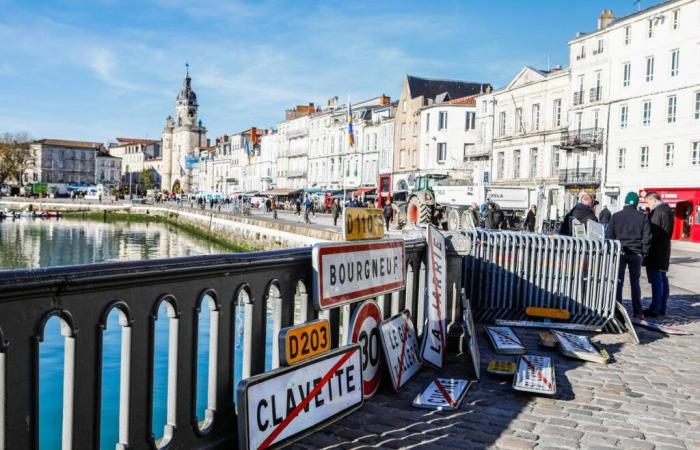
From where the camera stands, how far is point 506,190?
34.8 m

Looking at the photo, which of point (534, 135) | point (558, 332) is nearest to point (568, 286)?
point (558, 332)

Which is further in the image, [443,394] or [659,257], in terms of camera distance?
[659,257]

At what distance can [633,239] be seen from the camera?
33.1 feet

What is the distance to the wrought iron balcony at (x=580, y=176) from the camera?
139ft

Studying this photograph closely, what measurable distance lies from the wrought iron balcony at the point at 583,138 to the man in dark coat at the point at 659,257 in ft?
111

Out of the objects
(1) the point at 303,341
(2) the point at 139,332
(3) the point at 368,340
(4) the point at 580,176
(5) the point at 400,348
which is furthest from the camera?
(4) the point at 580,176

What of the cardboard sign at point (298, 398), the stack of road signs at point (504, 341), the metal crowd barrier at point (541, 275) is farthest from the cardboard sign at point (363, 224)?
the metal crowd barrier at point (541, 275)

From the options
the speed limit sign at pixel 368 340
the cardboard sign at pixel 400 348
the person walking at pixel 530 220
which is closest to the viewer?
the speed limit sign at pixel 368 340

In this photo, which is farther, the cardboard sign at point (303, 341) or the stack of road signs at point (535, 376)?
the stack of road signs at point (535, 376)

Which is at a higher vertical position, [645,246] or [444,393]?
[645,246]

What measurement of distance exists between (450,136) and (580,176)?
660 inches

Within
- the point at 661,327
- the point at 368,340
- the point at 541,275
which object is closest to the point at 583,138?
the point at 661,327

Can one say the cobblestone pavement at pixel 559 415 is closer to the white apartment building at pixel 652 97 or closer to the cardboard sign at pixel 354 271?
the cardboard sign at pixel 354 271

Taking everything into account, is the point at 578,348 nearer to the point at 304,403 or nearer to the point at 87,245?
the point at 304,403
